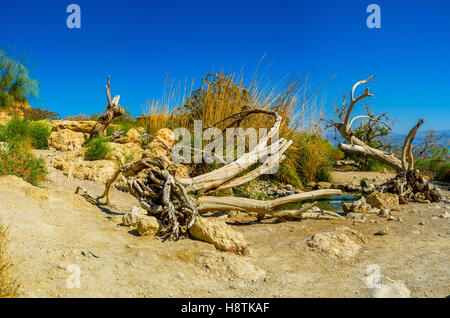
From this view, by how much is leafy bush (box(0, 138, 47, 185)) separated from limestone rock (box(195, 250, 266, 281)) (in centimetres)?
293

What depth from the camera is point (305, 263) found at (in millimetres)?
2500

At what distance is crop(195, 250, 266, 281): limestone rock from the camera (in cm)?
211

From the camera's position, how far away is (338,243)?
285 cm

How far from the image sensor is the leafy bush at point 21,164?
12.5ft

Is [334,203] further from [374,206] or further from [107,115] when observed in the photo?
[107,115]

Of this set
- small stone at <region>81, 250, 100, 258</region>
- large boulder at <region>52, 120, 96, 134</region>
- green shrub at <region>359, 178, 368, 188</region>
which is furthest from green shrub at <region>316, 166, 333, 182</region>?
small stone at <region>81, 250, 100, 258</region>

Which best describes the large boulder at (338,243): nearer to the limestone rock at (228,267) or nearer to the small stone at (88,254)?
the limestone rock at (228,267)

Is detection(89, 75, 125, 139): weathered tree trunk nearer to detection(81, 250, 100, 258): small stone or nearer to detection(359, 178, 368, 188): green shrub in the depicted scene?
detection(81, 250, 100, 258): small stone

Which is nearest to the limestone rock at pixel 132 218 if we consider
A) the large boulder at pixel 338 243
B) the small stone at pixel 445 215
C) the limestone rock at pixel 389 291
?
the large boulder at pixel 338 243

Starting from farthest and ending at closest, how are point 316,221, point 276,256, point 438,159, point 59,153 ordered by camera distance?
point 438,159
point 59,153
point 316,221
point 276,256

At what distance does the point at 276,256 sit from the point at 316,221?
1602mm

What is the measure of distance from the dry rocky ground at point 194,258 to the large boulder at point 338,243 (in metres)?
0.01
